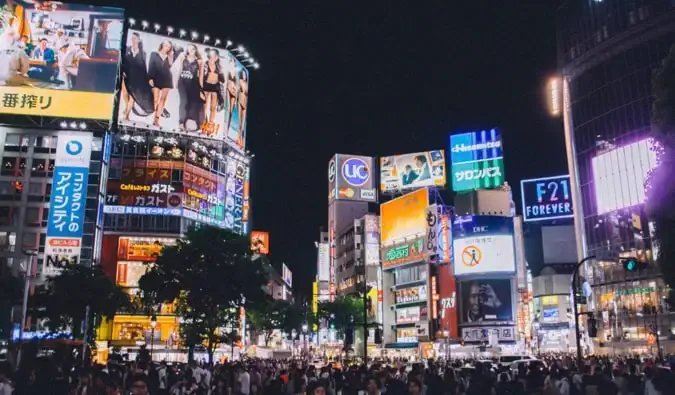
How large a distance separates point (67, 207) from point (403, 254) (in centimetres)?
4598

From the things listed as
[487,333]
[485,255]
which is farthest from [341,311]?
[485,255]

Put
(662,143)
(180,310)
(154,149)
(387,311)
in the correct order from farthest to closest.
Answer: (387,311)
(154,149)
(180,310)
(662,143)

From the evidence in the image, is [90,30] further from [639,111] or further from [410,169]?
[639,111]

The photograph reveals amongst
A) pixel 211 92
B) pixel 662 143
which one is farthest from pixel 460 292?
pixel 662 143

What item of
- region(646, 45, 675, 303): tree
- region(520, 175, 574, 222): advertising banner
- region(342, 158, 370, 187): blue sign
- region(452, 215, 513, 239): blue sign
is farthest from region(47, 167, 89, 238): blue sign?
region(342, 158, 370, 187): blue sign

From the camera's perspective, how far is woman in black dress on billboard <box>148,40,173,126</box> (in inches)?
2849

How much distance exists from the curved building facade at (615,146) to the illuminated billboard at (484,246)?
33.9ft

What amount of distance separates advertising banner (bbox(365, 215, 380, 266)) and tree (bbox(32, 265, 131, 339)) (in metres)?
56.4

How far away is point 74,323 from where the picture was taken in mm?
49125

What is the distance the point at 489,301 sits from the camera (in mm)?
74375

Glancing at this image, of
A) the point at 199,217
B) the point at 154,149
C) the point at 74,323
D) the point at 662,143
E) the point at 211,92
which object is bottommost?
the point at 74,323

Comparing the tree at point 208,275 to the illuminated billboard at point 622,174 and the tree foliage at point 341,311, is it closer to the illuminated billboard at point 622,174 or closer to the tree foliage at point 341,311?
the illuminated billboard at point 622,174

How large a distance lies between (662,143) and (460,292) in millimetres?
57848

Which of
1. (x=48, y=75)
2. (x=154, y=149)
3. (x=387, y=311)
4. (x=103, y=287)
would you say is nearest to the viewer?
(x=103, y=287)
